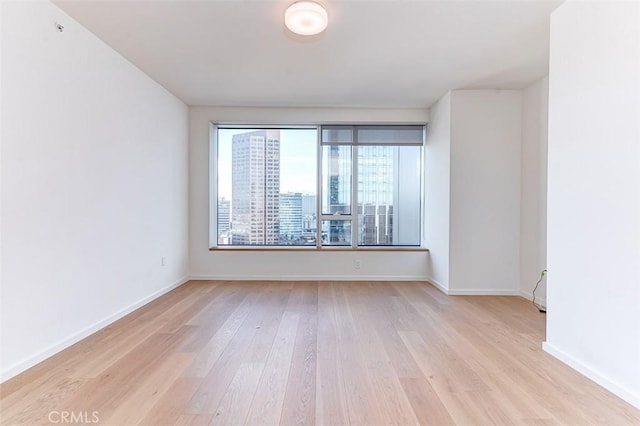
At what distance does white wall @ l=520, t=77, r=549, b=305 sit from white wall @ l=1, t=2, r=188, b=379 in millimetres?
4284

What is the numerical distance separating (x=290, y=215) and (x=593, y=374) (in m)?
3.55

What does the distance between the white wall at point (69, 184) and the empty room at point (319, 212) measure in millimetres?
18

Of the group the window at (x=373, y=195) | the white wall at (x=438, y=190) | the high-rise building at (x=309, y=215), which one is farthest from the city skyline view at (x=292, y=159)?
the white wall at (x=438, y=190)

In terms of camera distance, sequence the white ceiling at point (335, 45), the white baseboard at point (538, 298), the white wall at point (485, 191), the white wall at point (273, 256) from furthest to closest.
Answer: the white wall at point (273, 256)
the white wall at point (485, 191)
the white baseboard at point (538, 298)
the white ceiling at point (335, 45)

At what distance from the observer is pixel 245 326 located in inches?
104

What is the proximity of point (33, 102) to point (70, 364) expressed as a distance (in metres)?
1.73

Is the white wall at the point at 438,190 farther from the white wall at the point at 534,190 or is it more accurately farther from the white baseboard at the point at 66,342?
the white baseboard at the point at 66,342

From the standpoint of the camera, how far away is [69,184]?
7.37 feet

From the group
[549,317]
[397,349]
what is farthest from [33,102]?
[549,317]

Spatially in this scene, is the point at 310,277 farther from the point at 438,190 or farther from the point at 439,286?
the point at 438,190

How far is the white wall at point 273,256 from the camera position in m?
4.29

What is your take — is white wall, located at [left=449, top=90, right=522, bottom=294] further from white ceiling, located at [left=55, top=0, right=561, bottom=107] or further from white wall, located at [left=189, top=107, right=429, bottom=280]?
white wall, located at [left=189, top=107, right=429, bottom=280]

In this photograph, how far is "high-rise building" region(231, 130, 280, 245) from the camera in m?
4.51

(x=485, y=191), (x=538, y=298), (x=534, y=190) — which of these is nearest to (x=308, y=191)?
(x=485, y=191)
